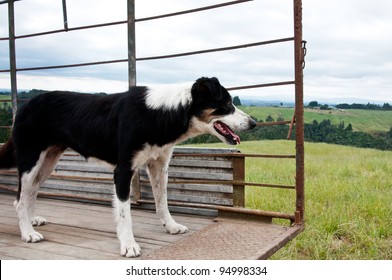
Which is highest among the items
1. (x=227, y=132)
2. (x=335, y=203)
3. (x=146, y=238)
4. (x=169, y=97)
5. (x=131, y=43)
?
(x=131, y=43)

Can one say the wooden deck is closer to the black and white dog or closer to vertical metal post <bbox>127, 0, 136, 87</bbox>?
the black and white dog

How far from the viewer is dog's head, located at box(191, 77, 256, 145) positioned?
2.59m

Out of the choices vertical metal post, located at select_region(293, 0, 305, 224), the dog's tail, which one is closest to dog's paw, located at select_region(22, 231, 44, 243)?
the dog's tail

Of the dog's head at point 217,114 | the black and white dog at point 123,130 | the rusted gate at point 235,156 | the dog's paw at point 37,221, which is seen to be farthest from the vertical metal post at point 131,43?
the dog's paw at point 37,221

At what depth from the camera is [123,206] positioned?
262 centimetres

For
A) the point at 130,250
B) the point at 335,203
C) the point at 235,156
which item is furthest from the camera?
the point at 335,203

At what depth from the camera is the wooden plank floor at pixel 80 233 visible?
8.39ft

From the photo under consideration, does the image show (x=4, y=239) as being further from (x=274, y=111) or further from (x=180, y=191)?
(x=274, y=111)

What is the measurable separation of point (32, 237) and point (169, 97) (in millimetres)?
1333

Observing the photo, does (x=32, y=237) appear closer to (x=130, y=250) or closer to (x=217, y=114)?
(x=130, y=250)

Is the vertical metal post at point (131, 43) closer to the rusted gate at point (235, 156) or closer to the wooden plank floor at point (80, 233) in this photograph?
the rusted gate at point (235, 156)

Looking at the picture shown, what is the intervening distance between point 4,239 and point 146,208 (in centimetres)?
120

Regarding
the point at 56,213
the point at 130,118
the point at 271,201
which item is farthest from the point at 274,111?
the point at 56,213


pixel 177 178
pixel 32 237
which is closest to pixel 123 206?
pixel 32 237
